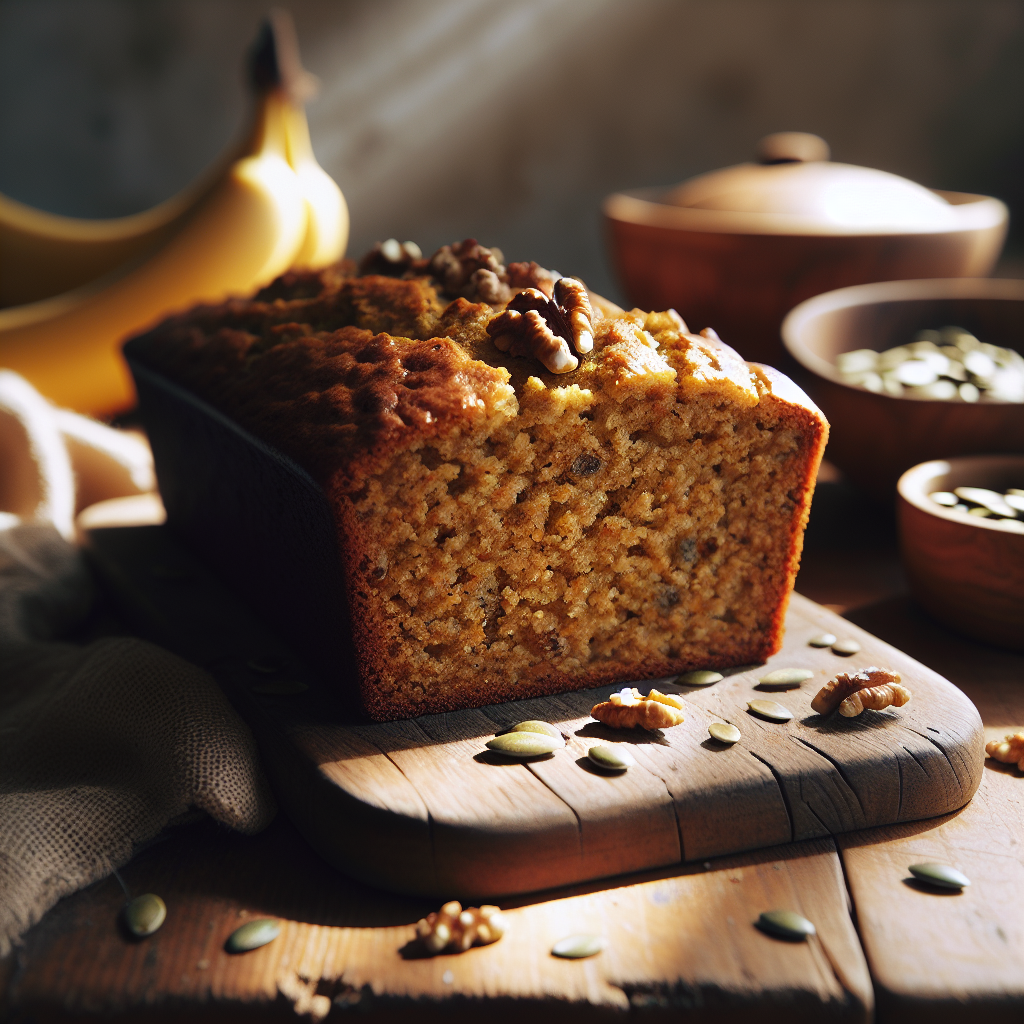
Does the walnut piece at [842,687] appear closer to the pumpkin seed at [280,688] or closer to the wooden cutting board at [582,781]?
the wooden cutting board at [582,781]

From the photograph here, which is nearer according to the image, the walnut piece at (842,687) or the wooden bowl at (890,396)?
the walnut piece at (842,687)

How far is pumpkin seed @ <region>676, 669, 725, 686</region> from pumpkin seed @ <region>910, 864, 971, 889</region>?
0.35 metres

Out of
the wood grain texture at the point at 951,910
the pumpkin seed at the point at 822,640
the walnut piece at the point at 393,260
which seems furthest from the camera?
the walnut piece at the point at 393,260

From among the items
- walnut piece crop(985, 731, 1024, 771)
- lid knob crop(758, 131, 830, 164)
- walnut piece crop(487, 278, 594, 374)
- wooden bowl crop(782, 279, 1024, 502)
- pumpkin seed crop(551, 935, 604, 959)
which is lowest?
walnut piece crop(985, 731, 1024, 771)

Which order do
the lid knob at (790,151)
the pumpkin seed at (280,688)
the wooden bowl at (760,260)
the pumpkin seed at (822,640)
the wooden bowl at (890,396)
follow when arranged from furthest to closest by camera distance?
the lid knob at (790,151) < the wooden bowl at (760,260) < the wooden bowl at (890,396) < the pumpkin seed at (822,640) < the pumpkin seed at (280,688)

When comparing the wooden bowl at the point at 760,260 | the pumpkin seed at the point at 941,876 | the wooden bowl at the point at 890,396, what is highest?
the wooden bowl at the point at 760,260

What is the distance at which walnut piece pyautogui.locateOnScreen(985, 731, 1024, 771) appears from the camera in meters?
1.22

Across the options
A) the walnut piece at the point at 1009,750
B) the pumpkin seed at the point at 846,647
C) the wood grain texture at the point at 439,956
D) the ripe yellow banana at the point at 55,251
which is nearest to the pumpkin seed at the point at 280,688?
the wood grain texture at the point at 439,956

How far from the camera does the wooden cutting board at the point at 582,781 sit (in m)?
1.01

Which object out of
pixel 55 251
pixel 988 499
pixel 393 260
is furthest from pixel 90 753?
pixel 55 251

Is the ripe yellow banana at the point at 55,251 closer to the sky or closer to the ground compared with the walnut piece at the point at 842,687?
closer to the sky

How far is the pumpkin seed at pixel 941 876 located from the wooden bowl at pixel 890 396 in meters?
0.89

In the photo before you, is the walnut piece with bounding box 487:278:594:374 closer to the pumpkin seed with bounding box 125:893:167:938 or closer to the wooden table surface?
the wooden table surface

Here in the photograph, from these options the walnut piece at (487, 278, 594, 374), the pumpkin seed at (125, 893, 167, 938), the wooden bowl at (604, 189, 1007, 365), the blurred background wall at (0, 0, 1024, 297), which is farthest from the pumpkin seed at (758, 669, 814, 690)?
the blurred background wall at (0, 0, 1024, 297)
